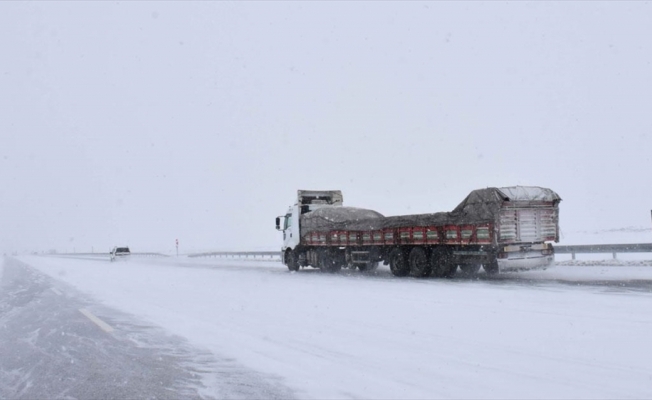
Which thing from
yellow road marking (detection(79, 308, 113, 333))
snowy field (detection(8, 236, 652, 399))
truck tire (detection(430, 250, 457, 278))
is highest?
truck tire (detection(430, 250, 457, 278))

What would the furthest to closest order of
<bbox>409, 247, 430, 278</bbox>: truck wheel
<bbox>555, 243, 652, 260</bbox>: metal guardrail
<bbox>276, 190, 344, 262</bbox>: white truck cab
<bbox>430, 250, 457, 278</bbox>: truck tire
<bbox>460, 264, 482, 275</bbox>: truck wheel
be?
<bbox>276, 190, 344, 262</bbox>: white truck cab < <bbox>555, 243, 652, 260</bbox>: metal guardrail < <bbox>460, 264, 482, 275</bbox>: truck wheel < <bbox>409, 247, 430, 278</bbox>: truck wheel < <bbox>430, 250, 457, 278</bbox>: truck tire

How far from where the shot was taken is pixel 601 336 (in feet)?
21.9

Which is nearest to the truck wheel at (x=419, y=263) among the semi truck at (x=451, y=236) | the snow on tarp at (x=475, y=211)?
the semi truck at (x=451, y=236)

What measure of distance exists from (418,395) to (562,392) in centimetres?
113

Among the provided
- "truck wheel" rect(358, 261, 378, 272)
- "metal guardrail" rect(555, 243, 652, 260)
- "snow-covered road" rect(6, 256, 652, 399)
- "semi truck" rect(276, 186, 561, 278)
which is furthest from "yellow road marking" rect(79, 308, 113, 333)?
"metal guardrail" rect(555, 243, 652, 260)

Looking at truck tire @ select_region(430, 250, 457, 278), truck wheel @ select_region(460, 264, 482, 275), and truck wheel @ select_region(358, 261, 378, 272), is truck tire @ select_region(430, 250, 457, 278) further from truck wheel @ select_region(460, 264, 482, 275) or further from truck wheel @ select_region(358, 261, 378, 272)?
truck wheel @ select_region(358, 261, 378, 272)

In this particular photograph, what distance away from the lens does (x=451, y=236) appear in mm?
16156

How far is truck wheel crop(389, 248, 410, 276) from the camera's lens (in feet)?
58.8

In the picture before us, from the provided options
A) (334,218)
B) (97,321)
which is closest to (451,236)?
(334,218)

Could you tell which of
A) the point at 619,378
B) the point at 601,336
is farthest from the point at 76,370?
the point at 601,336

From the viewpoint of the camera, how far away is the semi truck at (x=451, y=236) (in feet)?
48.6

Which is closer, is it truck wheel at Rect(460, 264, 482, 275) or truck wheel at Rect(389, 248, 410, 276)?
truck wheel at Rect(460, 264, 482, 275)

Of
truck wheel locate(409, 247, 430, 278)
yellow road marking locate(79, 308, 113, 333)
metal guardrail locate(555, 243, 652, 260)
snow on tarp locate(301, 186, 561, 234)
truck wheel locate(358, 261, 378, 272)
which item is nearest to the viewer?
yellow road marking locate(79, 308, 113, 333)

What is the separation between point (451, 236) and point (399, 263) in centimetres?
240
